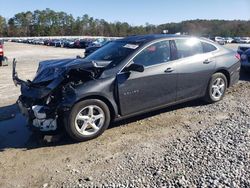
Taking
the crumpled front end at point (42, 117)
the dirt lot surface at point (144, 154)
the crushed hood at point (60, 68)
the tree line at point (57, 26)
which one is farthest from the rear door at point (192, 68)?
the tree line at point (57, 26)

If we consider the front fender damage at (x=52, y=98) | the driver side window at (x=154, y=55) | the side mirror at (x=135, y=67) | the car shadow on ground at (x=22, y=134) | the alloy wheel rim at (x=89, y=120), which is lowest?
the car shadow on ground at (x=22, y=134)

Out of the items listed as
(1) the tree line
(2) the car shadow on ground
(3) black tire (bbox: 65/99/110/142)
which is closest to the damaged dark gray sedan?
(3) black tire (bbox: 65/99/110/142)

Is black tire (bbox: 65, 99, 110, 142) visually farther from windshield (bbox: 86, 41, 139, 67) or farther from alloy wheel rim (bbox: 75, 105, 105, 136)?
windshield (bbox: 86, 41, 139, 67)

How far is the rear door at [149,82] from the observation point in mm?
5336

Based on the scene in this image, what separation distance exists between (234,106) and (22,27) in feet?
459

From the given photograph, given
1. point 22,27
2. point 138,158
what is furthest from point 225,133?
point 22,27

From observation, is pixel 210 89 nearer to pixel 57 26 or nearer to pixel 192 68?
pixel 192 68

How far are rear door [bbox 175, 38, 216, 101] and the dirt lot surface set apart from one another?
46 centimetres

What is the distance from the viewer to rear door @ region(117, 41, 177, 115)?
210 inches

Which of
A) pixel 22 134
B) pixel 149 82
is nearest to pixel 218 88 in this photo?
pixel 149 82

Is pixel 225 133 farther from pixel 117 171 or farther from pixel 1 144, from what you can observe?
pixel 1 144

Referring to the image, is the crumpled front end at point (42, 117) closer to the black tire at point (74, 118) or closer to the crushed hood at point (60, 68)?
the black tire at point (74, 118)

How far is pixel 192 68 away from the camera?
6227mm

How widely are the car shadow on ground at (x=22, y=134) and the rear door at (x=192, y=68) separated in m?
0.53
